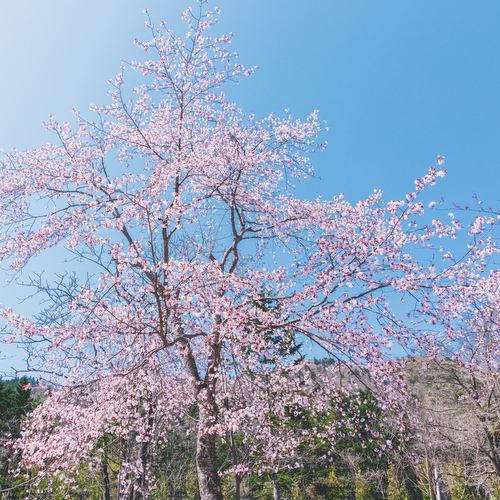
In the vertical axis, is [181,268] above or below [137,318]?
above

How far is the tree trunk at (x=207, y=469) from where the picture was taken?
5832mm

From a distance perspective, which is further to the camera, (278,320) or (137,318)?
(137,318)

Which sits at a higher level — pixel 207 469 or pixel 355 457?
pixel 207 469

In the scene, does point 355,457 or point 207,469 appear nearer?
point 207,469

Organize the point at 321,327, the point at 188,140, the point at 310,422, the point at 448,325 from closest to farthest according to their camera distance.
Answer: the point at 321,327
the point at 448,325
the point at 188,140
the point at 310,422

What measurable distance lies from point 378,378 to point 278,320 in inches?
80.4

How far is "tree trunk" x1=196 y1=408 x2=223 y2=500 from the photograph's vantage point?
5.83 meters

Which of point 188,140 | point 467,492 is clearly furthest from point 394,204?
point 467,492

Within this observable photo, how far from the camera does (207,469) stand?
6.01m

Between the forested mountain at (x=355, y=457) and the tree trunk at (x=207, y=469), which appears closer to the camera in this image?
the tree trunk at (x=207, y=469)

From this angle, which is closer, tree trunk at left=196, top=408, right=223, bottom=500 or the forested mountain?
tree trunk at left=196, top=408, right=223, bottom=500

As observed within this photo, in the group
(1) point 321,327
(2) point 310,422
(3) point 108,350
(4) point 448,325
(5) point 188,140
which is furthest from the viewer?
(2) point 310,422

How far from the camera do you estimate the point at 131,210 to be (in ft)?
19.8

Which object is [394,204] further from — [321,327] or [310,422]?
[310,422]
